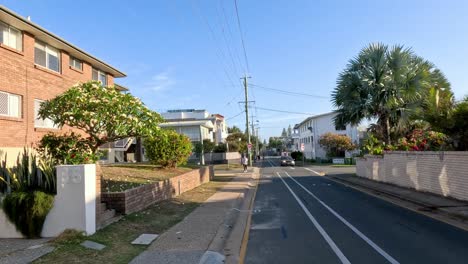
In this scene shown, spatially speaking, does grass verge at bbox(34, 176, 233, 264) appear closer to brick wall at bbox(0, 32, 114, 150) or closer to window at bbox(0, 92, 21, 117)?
brick wall at bbox(0, 32, 114, 150)

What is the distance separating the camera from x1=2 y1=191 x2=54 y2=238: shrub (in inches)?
342

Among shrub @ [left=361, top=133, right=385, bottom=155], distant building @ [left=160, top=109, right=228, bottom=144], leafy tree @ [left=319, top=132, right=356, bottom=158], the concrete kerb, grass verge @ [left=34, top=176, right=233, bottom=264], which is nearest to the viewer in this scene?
grass verge @ [left=34, top=176, right=233, bottom=264]

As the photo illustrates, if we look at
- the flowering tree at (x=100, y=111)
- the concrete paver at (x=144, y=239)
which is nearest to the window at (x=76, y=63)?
the flowering tree at (x=100, y=111)

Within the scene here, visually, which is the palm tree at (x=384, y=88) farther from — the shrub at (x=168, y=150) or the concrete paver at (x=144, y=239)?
the concrete paver at (x=144, y=239)

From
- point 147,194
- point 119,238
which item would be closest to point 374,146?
point 147,194

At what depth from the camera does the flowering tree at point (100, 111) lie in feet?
40.2

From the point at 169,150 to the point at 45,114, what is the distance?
876 cm

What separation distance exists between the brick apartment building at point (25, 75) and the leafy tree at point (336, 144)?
4414 centimetres

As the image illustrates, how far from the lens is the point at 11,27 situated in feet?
54.5

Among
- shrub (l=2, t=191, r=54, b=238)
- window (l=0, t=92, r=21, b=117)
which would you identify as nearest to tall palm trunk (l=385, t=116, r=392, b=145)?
window (l=0, t=92, r=21, b=117)

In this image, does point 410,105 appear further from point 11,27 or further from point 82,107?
point 11,27

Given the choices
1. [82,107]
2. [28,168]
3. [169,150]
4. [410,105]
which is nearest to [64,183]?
[28,168]

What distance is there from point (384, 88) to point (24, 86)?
717 inches

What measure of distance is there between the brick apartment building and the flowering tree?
11.7 ft
